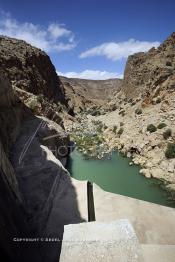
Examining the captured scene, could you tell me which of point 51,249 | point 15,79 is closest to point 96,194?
point 51,249

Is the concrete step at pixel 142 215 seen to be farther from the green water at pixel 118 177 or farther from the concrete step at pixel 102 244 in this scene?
the green water at pixel 118 177

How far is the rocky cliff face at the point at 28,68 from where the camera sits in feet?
146

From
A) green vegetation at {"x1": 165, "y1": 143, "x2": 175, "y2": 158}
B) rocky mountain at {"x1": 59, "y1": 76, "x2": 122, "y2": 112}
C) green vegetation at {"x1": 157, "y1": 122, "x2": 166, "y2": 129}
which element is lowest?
rocky mountain at {"x1": 59, "y1": 76, "x2": 122, "y2": 112}

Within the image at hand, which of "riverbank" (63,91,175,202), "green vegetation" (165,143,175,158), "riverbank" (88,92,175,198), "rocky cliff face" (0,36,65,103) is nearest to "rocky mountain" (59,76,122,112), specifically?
"rocky cliff face" (0,36,65,103)

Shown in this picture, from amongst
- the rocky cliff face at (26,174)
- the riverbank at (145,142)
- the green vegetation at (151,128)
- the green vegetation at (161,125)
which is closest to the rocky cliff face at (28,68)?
the riverbank at (145,142)

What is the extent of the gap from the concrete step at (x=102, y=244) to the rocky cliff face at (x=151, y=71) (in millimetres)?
30056

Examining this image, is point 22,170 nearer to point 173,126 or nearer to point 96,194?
point 96,194

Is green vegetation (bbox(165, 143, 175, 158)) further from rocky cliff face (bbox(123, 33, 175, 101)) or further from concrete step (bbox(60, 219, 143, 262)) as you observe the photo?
concrete step (bbox(60, 219, 143, 262))

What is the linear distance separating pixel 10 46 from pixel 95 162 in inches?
1451

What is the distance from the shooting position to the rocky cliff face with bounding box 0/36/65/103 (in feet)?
146

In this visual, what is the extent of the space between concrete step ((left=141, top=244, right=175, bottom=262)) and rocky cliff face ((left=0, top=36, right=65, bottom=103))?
124 ft

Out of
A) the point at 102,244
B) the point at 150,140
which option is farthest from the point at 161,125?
the point at 102,244

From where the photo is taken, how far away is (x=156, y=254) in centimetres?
431

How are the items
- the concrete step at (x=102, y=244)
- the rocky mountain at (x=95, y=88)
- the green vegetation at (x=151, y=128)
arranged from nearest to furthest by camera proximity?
1. the concrete step at (x=102, y=244)
2. the green vegetation at (x=151, y=128)
3. the rocky mountain at (x=95, y=88)
